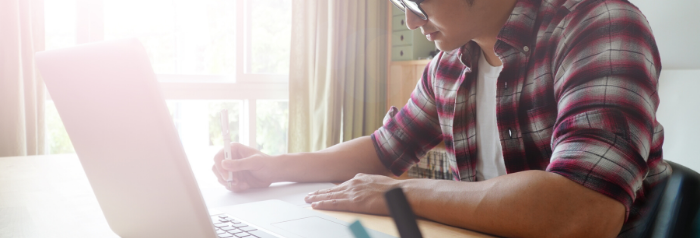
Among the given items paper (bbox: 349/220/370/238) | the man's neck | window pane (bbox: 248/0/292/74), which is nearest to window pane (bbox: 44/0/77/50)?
window pane (bbox: 248/0/292/74)

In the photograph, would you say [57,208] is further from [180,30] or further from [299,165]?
[180,30]

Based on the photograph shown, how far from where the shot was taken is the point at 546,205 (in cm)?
65

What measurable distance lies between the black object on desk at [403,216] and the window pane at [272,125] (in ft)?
10.0

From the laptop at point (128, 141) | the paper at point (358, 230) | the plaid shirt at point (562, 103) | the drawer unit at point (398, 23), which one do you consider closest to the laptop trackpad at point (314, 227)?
the laptop at point (128, 141)

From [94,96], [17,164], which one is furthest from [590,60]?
[17,164]

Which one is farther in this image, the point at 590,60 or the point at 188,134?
the point at 188,134

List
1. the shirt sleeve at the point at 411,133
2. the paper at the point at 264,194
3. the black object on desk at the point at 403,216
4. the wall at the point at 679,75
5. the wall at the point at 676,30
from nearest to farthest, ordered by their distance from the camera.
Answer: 1. the black object on desk at the point at 403,216
2. the paper at the point at 264,194
3. the shirt sleeve at the point at 411,133
4. the wall at the point at 679,75
5. the wall at the point at 676,30

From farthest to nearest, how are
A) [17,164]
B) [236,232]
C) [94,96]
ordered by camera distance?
[17,164], [236,232], [94,96]

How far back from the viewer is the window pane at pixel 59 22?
2469 millimetres

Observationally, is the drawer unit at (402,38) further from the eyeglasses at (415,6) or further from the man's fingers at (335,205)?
the man's fingers at (335,205)

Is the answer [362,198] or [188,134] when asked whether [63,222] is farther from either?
[188,134]

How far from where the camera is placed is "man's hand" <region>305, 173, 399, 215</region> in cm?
76

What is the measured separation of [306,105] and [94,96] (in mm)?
2654

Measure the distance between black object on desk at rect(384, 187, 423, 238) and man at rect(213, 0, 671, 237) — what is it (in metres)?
0.53
